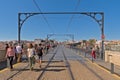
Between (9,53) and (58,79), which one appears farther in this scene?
(9,53)

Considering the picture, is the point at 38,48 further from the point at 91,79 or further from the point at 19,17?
the point at 19,17

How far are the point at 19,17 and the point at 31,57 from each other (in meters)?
17.2

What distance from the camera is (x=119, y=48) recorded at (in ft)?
88.1

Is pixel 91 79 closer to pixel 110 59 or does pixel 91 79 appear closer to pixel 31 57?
pixel 31 57

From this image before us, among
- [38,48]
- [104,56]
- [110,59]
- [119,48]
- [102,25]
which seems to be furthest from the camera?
[102,25]

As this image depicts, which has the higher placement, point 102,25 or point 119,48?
point 102,25

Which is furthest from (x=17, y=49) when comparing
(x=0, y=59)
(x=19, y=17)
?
(x=19, y=17)

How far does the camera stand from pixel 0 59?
2711cm

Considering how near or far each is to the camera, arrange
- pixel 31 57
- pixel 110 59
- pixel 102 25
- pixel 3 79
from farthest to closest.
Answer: pixel 102 25
pixel 110 59
pixel 31 57
pixel 3 79

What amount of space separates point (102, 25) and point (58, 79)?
74.1ft

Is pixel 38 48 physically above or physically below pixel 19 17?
below

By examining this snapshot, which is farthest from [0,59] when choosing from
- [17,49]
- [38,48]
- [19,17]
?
[19,17]

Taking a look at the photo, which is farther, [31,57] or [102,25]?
[102,25]

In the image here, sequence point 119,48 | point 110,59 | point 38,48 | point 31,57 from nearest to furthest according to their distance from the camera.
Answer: point 31,57 → point 38,48 → point 119,48 → point 110,59
